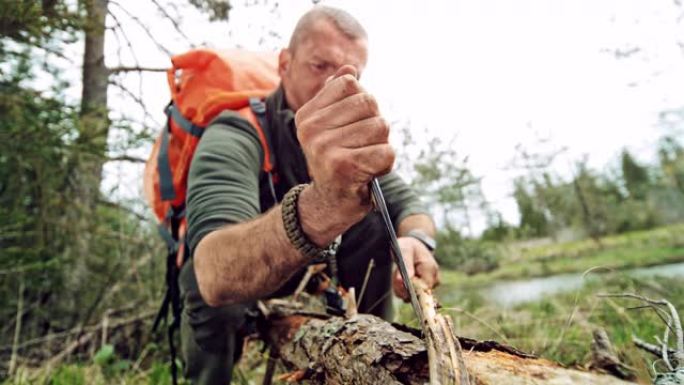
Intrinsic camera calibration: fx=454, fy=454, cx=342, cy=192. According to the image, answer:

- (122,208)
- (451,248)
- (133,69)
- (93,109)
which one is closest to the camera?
(93,109)

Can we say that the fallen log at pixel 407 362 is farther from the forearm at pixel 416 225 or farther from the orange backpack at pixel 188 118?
the forearm at pixel 416 225

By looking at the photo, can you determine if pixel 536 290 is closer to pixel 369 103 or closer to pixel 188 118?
pixel 188 118

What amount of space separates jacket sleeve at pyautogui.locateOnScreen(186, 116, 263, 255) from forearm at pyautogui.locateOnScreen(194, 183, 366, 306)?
0.09 meters

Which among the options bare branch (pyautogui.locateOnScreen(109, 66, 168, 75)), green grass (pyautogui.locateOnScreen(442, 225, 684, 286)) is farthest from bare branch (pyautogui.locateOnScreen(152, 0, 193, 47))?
green grass (pyautogui.locateOnScreen(442, 225, 684, 286))

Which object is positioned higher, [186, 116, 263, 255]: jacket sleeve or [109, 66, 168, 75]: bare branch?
[109, 66, 168, 75]: bare branch

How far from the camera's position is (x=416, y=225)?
2336 millimetres

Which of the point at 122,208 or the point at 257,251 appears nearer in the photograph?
the point at 257,251

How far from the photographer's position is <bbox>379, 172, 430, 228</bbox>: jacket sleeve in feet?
8.09

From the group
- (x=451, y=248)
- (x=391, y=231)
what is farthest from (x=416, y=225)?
(x=451, y=248)

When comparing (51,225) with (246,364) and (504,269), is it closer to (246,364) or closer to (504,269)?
(246,364)

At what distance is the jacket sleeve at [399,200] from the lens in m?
2.46

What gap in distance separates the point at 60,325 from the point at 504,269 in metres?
13.5

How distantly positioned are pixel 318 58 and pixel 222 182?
747 millimetres

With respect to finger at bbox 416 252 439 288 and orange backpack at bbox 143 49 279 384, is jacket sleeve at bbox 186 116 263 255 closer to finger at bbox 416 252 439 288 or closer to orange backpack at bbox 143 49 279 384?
orange backpack at bbox 143 49 279 384
